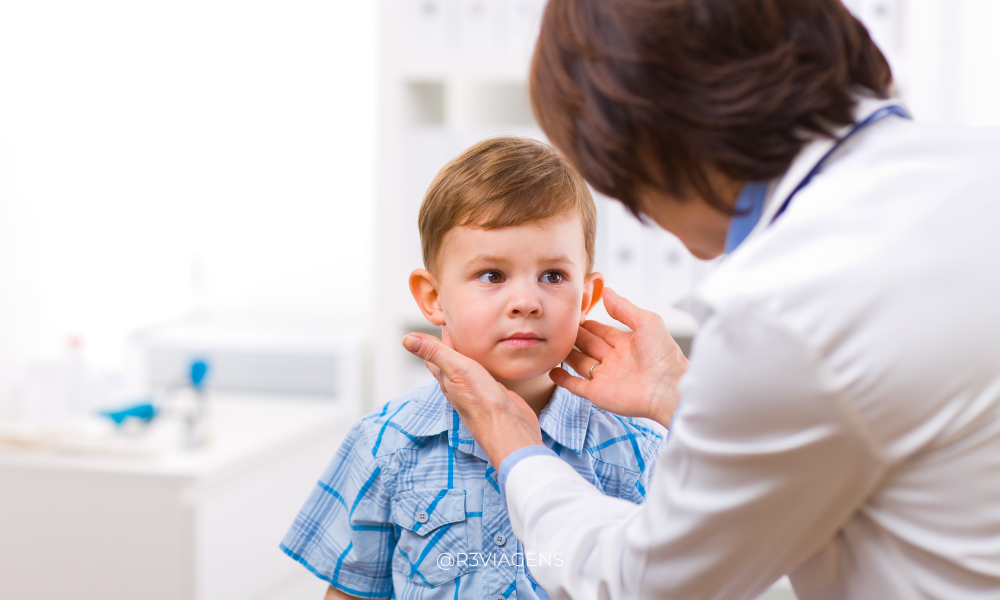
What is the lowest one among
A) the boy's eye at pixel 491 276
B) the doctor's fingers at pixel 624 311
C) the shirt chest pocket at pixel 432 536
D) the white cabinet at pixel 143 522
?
the white cabinet at pixel 143 522

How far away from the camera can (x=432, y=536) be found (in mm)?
919

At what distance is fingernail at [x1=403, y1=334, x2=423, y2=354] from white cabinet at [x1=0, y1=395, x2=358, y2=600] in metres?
0.92

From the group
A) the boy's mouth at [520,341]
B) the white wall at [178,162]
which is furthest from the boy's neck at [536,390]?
the white wall at [178,162]

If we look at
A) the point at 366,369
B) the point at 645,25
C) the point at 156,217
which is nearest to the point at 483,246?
the point at 645,25

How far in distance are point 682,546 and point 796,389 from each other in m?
0.16

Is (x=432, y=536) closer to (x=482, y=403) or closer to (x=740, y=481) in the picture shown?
(x=482, y=403)

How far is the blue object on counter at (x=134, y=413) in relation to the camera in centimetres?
189

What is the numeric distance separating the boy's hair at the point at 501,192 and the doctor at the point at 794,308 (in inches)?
7.7

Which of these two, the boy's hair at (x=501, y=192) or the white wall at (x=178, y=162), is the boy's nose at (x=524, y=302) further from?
the white wall at (x=178, y=162)

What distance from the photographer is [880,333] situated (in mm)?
526

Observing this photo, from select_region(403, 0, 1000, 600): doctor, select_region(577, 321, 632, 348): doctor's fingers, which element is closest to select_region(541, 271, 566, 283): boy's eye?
select_region(577, 321, 632, 348): doctor's fingers

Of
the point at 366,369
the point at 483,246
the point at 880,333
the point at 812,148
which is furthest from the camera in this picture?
the point at 366,369

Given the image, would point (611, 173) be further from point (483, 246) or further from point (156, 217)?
point (156, 217)

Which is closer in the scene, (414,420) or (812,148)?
(812,148)
